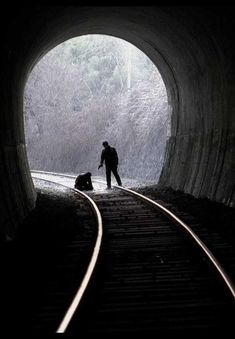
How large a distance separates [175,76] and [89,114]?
17930 mm

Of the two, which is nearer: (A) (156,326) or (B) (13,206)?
(A) (156,326)

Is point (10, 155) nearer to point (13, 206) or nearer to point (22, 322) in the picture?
point (13, 206)

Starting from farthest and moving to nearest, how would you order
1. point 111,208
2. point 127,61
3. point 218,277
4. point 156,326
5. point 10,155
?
point 127,61 → point 111,208 → point 10,155 → point 218,277 → point 156,326

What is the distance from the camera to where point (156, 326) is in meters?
4.22

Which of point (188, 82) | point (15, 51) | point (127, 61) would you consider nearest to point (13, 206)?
point (15, 51)

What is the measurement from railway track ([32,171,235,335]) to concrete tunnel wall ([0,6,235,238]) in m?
2.14

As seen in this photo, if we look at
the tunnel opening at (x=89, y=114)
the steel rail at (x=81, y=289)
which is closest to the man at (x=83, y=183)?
the tunnel opening at (x=89, y=114)

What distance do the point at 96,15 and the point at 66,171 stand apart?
19874mm

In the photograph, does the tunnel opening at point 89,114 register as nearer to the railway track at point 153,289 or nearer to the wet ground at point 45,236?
the wet ground at point 45,236

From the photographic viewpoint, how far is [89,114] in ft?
107

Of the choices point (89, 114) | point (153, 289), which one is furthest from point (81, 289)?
point (89, 114)

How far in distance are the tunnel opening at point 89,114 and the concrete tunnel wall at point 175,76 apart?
863cm

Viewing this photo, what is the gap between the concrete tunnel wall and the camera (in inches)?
348

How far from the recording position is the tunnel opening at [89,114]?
26219mm
